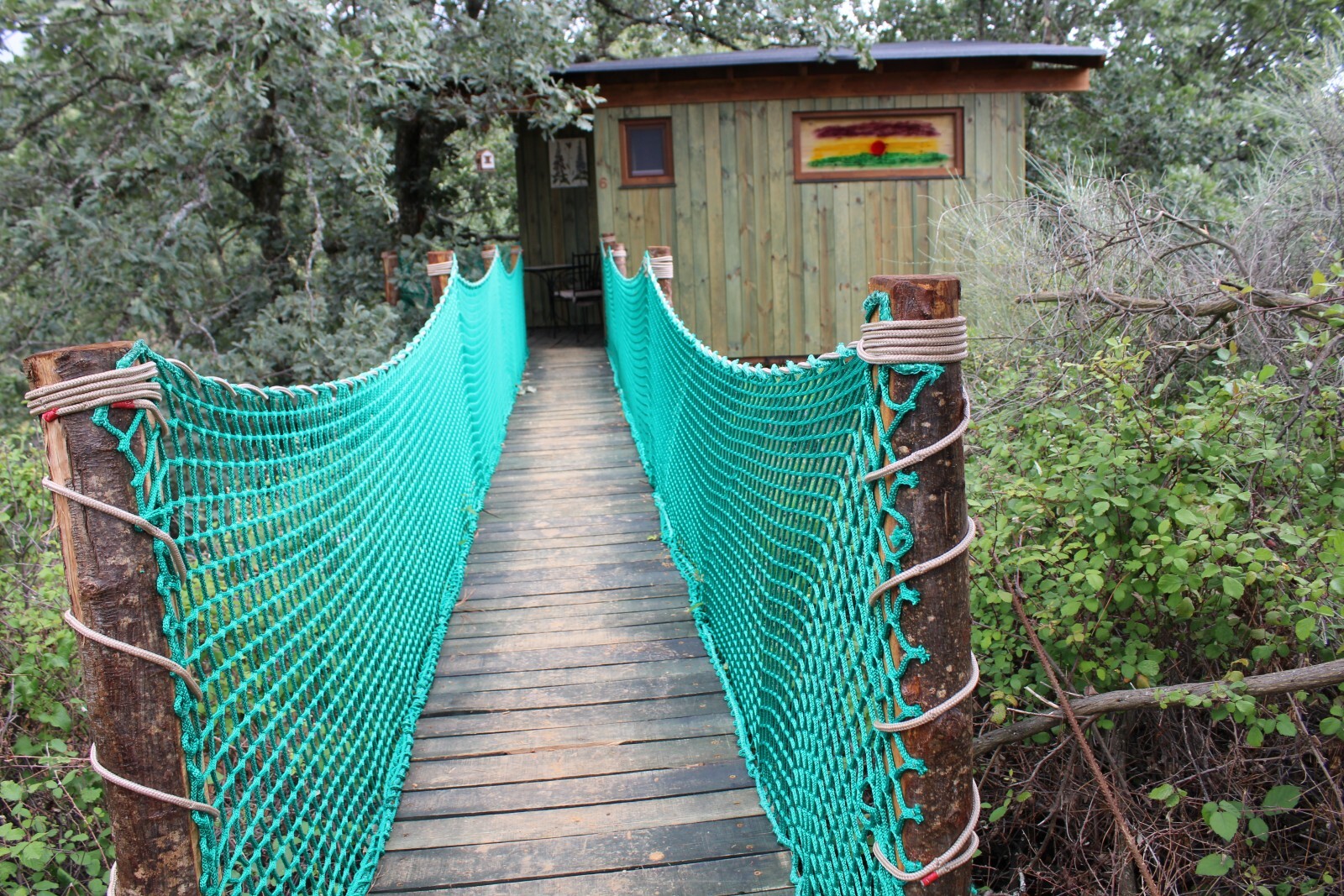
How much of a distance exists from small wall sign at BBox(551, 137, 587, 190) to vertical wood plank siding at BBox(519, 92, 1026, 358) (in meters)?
2.36

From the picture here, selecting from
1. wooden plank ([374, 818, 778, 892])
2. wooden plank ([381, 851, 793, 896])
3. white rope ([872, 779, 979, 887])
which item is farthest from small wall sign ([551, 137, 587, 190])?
white rope ([872, 779, 979, 887])

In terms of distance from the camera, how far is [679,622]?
394 centimetres

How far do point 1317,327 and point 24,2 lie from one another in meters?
7.02

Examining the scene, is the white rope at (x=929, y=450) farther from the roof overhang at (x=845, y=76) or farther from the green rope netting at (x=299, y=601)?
the roof overhang at (x=845, y=76)

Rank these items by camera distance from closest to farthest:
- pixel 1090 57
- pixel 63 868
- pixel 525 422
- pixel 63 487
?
pixel 63 487, pixel 63 868, pixel 525 422, pixel 1090 57

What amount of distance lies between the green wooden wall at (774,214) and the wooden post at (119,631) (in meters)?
7.63

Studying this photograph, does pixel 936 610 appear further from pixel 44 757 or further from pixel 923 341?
pixel 44 757

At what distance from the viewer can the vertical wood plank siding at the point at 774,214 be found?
884 cm

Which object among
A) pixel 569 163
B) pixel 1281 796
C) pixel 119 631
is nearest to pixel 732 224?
pixel 569 163

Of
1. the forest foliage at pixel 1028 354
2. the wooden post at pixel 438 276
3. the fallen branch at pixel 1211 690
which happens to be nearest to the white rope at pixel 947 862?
the forest foliage at pixel 1028 354

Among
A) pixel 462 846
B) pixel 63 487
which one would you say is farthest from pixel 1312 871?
pixel 63 487

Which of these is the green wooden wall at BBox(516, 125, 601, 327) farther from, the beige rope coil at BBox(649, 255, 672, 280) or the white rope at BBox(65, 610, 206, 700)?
the white rope at BBox(65, 610, 206, 700)

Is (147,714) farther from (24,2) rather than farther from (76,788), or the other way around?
(24,2)

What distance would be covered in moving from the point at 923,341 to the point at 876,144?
Result: 7971mm
